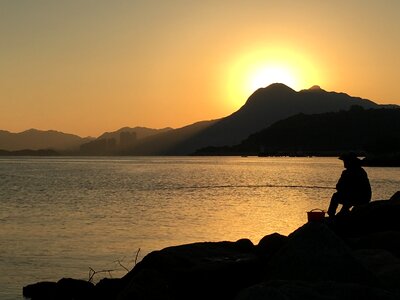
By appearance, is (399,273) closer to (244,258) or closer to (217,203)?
(244,258)

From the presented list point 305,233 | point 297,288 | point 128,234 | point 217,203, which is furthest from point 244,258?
point 217,203

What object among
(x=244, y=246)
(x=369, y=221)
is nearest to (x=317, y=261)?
(x=244, y=246)

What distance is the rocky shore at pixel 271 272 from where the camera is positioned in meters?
5.89

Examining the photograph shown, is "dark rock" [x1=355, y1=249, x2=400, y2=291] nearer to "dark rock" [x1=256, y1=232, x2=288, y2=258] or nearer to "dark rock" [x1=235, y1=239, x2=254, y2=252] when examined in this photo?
"dark rock" [x1=256, y1=232, x2=288, y2=258]

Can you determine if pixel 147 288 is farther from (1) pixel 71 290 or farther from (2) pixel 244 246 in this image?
(1) pixel 71 290

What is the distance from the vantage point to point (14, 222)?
30.2 m

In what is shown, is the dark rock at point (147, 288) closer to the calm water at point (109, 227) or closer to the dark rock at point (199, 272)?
the dark rock at point (199, 272)

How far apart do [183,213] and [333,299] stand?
2932 cm

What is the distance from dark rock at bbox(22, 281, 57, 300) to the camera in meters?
12.6

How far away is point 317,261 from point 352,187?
7.85 m

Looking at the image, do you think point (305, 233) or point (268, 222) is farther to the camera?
point (268, 222)

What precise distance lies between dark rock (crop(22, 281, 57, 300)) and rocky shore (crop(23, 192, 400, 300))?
4.15 ft

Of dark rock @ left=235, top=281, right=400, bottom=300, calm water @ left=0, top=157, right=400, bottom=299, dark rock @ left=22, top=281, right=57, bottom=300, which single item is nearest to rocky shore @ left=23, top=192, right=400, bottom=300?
dark rock @ left=235, top=281, right=400, bottom=300

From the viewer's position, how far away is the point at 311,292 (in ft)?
18.9
